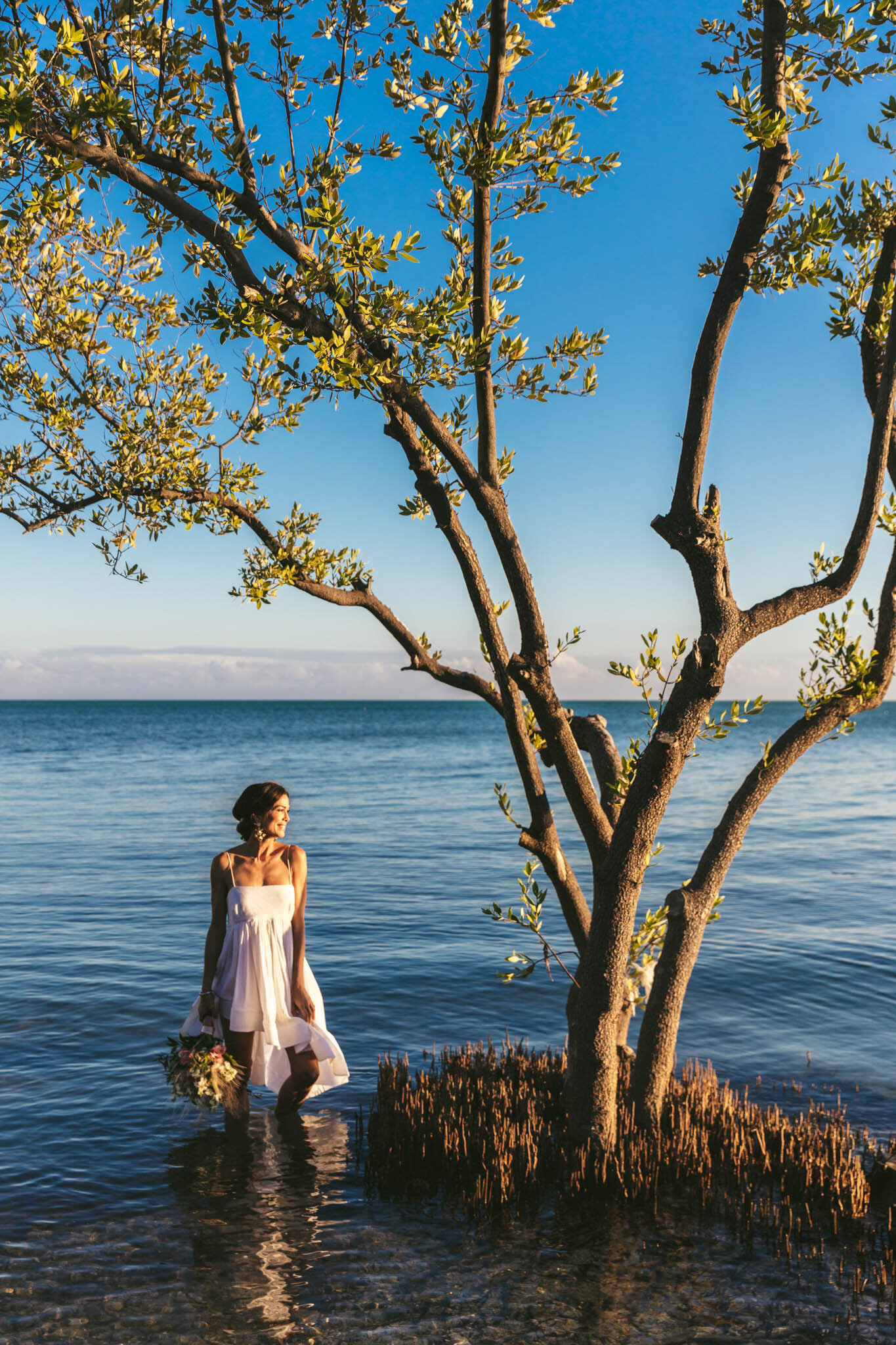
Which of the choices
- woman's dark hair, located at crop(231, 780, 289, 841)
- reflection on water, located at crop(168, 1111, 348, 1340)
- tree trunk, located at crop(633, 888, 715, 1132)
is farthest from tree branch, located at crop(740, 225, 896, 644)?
reflection on water, located at crop(168, 1111, 348, 1340)

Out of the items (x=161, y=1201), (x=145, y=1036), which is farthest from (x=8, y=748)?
(x=161, y=1201)

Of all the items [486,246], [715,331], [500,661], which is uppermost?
[486,246]

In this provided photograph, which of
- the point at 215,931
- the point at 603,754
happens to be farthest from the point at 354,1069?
the point at 603,754

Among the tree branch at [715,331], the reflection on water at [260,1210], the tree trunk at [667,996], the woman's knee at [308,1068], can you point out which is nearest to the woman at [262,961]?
the woman's knee at [308,1068]

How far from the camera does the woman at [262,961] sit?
24.3ft

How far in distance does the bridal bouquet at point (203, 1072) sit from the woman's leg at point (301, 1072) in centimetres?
59

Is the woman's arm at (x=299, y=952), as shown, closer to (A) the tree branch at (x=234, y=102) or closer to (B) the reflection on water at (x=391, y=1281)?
(B) the reflection on water at (x=391, y=1281)

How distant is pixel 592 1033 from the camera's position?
6668 mm

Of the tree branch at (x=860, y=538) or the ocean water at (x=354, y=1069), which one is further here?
the tree branch at (x=860, y=538)

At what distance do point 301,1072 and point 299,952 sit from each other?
990 millimetres

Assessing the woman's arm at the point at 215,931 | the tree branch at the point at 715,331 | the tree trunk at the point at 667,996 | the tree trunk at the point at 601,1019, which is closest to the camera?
the tree branch at the point at 715,331

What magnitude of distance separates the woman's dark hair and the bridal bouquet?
148 centimetres

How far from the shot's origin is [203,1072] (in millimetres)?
6973

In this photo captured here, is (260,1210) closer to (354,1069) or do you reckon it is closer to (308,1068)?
(308,1068)
